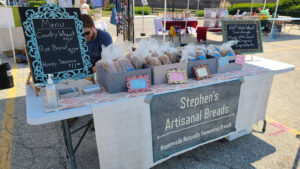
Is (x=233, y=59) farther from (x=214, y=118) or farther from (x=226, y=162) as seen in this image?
(x=226, y=162)

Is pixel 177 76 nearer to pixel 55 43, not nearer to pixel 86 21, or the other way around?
pixel 55 43

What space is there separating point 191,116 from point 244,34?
55.9 inches

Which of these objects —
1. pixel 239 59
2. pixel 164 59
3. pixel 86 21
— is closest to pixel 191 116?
pixel 164 59

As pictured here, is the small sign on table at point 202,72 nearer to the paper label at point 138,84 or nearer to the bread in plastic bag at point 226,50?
the bread in plastic bag at point 226,50

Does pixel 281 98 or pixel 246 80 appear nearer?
pixel 246 80

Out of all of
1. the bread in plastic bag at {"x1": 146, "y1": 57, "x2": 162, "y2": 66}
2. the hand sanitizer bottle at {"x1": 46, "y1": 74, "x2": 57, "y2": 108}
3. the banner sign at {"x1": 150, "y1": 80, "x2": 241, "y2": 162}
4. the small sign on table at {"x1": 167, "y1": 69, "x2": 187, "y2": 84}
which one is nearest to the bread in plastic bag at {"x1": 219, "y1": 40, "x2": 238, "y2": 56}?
the banner sign at {"x1": 150, "y1": 80, "x2": 241, "y2": 162}

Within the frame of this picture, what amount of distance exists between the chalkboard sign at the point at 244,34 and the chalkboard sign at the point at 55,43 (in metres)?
1.77

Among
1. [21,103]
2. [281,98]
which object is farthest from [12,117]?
[281,98]

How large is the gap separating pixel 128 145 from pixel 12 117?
2345 mm

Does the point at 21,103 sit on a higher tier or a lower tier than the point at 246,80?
lower

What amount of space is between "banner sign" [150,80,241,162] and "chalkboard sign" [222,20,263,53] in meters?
0.74

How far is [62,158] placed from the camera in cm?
233

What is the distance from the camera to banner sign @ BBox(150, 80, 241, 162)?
6.21ft

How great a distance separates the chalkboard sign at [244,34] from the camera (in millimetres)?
2678
